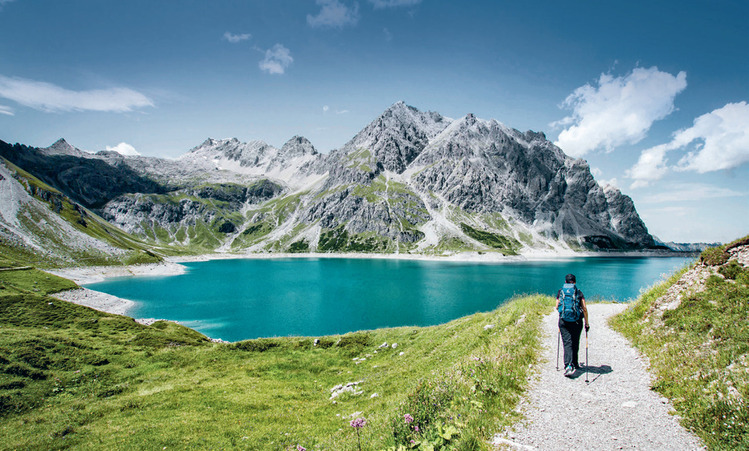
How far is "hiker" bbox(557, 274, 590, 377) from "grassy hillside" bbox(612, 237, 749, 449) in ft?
7.85

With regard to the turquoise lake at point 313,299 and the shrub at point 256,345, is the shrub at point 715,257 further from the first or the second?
the shrub at point 256,345

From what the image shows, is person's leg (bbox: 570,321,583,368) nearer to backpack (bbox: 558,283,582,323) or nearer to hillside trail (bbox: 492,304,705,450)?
backpack (bbox: 558,283,582,323)

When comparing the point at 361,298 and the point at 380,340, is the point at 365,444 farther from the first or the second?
the point at 361,298

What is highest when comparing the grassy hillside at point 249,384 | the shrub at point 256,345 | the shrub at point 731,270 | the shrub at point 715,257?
the shrub at point 715,257

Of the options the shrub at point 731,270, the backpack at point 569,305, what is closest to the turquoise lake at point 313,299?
the shrub at point 731,270

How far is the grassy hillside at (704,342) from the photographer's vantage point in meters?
7.28

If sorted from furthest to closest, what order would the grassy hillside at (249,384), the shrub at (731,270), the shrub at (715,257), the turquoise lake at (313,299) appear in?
the turquoise lake at (313,299)
the shrub at (715,257)
the shrub at (731,270)
the grassy hillside at (249,384)

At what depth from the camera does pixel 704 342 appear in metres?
11.3

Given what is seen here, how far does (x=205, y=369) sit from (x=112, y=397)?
19.0 ft

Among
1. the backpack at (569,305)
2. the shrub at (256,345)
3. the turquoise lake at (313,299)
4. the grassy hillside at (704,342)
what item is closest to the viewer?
the grassy hillside at (704,342)

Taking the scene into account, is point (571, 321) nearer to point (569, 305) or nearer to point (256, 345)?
point (569, 305)

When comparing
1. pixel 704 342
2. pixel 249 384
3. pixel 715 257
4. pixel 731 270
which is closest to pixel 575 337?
pixel 704 342

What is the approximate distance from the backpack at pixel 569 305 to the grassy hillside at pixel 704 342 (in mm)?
2801

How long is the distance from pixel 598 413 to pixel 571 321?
164 inches
